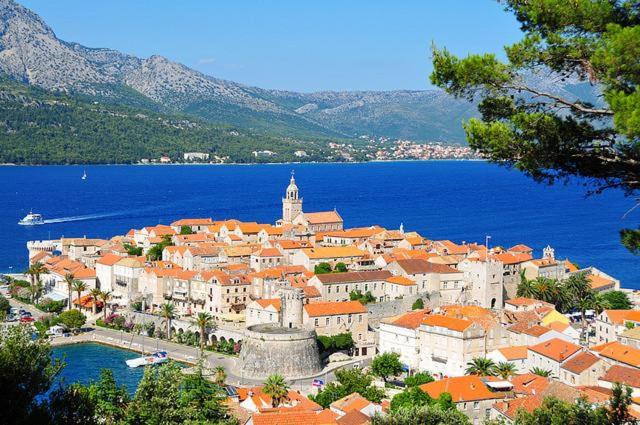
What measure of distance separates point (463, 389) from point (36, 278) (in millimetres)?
45978

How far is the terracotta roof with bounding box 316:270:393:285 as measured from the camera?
57000mm

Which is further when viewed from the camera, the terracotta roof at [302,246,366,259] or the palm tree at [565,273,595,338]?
the terracotta roof at [302,246,366,259]

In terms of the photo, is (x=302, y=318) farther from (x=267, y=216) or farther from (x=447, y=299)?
(x=267, y=216)

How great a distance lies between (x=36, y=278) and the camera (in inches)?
2832

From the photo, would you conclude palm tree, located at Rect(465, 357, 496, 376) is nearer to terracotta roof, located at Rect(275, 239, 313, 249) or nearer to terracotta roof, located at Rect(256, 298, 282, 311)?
terracotta roof, located at Rect(256, 298, 282, 311)

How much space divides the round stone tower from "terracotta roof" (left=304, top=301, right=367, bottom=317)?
633 mm

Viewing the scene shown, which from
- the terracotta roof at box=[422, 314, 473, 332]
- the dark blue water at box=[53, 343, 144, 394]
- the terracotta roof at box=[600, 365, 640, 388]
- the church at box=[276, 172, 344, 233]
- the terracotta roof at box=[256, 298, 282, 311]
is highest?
the church at box=[276, 172, 344, 233]

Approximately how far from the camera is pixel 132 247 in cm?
7725

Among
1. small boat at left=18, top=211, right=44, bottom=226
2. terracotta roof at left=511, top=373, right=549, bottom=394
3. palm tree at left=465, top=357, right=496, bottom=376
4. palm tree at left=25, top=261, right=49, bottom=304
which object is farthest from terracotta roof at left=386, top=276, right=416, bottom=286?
small boat at left=18, top=211, right=44, bottom=226

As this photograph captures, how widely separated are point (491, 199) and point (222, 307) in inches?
4884

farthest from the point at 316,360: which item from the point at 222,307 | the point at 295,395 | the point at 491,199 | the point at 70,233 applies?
the point at 491,199

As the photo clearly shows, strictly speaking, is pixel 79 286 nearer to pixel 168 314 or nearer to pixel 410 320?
pixel 168 314

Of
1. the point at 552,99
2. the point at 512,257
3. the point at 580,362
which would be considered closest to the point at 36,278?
the point at 512,257

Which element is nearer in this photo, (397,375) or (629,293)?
(397,375)
